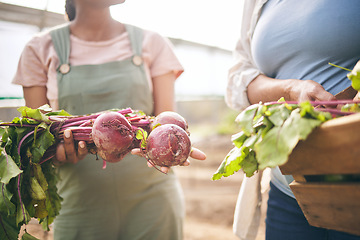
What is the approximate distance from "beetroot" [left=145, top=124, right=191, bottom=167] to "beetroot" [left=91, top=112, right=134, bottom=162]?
0.13m

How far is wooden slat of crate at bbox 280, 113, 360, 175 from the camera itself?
675 millimetres

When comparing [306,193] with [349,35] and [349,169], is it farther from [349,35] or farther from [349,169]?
[349,35]

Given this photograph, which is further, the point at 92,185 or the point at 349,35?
the point at 92,185

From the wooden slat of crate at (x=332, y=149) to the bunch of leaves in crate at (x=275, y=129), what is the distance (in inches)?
1.6

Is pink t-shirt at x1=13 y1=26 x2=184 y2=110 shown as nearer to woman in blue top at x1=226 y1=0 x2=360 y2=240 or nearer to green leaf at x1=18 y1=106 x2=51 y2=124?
green leaf at x1=18 y1=106 x2=51 y2=124

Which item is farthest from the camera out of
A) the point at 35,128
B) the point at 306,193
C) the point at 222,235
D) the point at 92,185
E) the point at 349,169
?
the point at 222,235

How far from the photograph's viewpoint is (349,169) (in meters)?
0.71

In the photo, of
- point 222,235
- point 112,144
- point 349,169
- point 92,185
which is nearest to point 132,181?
point 92,185

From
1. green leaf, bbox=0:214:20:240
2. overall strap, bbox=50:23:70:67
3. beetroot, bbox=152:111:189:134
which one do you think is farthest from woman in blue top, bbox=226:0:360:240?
green leaf, bbox=0:214:20:240

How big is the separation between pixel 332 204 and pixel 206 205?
149 inches

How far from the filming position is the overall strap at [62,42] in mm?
1786

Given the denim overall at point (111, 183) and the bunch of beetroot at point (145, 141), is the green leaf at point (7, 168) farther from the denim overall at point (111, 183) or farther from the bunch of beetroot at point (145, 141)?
the denim overall at point (111, 183)

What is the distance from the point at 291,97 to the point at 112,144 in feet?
2.76

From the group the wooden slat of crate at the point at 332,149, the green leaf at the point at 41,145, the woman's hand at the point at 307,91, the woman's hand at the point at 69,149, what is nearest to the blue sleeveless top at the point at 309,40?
the woman's hand at the point at 307,91
